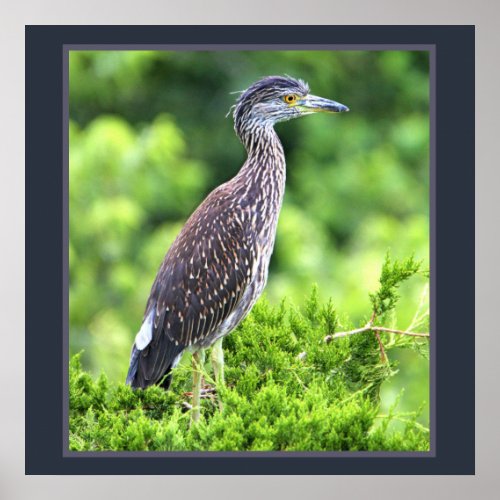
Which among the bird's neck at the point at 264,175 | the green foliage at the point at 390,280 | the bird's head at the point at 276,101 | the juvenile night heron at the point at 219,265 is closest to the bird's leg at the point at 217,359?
the juvenile night heron at the point at 219,265

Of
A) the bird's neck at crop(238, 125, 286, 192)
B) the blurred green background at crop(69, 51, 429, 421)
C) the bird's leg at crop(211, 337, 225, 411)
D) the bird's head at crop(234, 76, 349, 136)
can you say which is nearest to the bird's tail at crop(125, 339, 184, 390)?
the bird's leg at crop(211, 337, 225, 411)

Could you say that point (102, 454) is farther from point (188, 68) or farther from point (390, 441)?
point (188, 68)

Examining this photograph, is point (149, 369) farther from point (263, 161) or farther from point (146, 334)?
point (263, 161)

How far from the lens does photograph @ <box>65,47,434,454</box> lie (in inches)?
163

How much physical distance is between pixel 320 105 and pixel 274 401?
1.17m

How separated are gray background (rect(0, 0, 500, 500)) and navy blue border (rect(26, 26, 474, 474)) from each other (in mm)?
35

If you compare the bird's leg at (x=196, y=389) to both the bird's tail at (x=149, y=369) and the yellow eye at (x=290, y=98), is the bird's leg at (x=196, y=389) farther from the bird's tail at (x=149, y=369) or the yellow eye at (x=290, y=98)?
the yellow eye at (x=290, y=98)

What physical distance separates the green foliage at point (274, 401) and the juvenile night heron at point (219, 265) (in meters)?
0.12

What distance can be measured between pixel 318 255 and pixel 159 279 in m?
2.12

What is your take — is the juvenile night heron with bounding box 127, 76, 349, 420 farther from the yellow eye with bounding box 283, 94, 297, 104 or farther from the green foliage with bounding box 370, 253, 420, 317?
the green foliage with bounding box 370, 253, 420, 317

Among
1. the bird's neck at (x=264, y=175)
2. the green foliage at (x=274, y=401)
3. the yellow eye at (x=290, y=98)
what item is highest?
the yellow eye at (x=290, y=98)

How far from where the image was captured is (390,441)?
4.05m

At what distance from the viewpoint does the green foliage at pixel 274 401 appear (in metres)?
4.02
